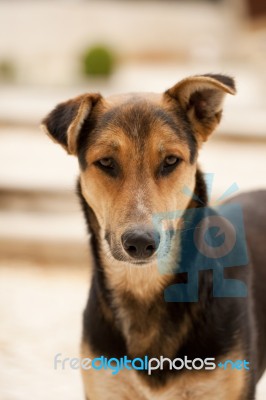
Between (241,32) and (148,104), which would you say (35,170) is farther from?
(241,32)

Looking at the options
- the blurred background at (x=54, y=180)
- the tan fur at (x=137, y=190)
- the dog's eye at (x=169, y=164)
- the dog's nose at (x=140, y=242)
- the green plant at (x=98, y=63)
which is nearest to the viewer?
the dog's nose at (x=140, y=242)

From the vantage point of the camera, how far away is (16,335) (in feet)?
13.0

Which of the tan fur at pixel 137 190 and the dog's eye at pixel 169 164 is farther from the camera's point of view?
the dog's eye at pixel 169 164

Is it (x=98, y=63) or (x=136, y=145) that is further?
(x=98, y=63)

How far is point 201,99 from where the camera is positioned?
7.93 feet

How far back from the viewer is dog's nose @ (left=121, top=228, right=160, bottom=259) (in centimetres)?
207

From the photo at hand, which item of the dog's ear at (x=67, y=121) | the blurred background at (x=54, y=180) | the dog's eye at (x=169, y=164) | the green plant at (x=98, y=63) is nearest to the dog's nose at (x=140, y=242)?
the dog's eye at (x=169, y=164)

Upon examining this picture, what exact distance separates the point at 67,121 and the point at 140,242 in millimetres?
539

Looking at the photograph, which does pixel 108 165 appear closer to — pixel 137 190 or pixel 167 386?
pixel 137 190

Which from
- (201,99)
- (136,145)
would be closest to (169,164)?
(136,145)

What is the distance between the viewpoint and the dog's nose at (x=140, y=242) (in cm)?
207

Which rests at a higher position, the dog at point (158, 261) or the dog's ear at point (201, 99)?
the dog's ear at point (201, 99)

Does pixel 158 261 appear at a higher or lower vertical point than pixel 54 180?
higher

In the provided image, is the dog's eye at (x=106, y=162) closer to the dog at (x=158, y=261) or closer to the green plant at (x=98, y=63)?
the dog at (x=158, y=261)
